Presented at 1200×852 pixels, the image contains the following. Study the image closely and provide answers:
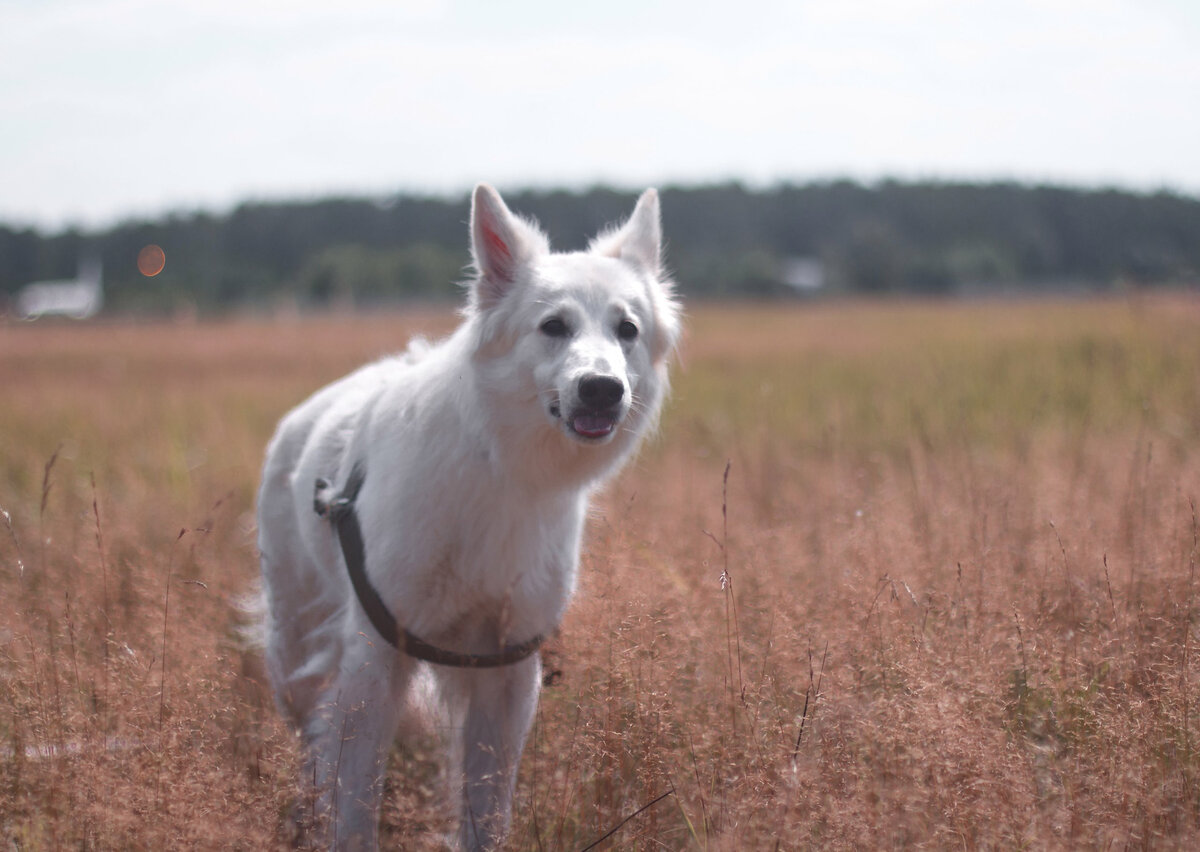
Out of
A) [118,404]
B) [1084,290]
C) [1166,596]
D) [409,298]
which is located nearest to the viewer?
[1166,596]

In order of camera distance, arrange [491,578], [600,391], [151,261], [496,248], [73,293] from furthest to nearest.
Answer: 1. [151,261]
2. [73,293]
3. [496,248]
4. [491,578]
5. [600,391]

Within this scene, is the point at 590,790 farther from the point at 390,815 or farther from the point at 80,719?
the point at 80,719

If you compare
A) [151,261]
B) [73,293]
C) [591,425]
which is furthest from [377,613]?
[151,261]

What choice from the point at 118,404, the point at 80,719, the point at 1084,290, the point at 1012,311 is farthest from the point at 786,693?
Answer: the point at 1012,311

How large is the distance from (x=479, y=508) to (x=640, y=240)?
131 centimetres

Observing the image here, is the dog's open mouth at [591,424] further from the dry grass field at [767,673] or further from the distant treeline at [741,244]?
the distant treeline at [741,244]

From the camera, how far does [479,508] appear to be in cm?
282

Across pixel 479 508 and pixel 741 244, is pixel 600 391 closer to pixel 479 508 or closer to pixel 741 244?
pixel 479 508

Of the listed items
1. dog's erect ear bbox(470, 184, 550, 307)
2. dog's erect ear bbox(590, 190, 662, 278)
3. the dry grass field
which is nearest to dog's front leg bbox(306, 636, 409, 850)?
the dry grass field

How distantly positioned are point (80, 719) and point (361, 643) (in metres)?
0.82

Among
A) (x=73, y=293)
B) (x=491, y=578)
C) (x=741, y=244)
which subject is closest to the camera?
(x=491, y=578)

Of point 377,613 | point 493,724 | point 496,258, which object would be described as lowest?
point 493,724

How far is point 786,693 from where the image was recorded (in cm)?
281

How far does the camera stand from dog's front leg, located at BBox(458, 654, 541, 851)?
110 inches
